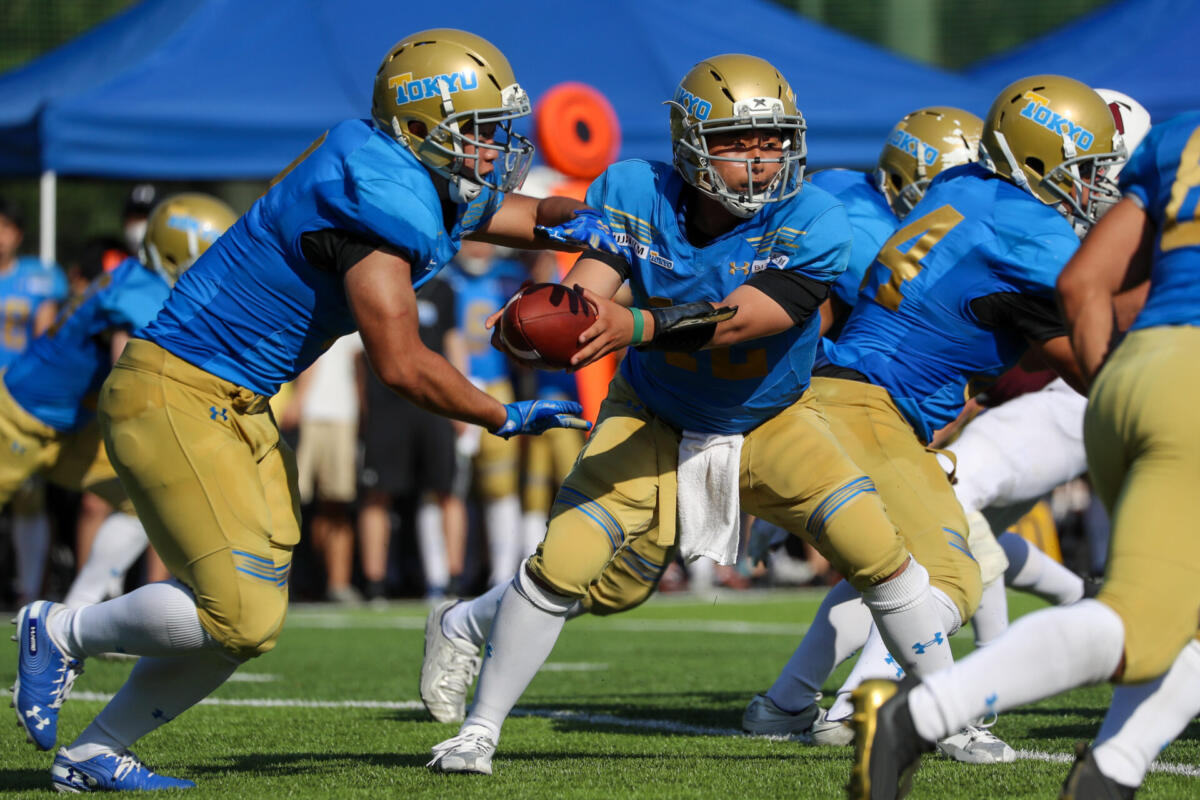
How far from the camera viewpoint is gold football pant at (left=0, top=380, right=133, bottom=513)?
6238 millimetres

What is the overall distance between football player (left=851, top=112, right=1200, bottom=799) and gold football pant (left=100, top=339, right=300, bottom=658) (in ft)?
4.96

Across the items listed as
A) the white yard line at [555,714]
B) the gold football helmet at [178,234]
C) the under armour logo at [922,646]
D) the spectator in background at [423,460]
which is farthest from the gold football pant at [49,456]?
the spectator in background at [423,460]

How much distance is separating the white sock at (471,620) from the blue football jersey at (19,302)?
5.06 metres

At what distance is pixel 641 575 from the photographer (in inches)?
185

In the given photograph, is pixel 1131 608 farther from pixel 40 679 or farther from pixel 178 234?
pixel 178 234

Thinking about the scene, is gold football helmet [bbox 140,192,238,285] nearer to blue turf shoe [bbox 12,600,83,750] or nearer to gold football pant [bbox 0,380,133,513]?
gold football pant [bbox 0,380,133,513]

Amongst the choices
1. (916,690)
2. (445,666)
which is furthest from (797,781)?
(445,666)

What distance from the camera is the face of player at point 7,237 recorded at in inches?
353

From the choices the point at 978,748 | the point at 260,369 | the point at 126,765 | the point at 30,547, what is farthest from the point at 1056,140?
the point at 30,547

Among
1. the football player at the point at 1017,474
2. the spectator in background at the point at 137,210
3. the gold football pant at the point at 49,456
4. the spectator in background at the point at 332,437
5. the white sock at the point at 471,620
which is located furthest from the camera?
the spectator in background at the point at 332,437

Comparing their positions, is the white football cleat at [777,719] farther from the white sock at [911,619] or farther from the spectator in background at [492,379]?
the spectator in background at [492,379]

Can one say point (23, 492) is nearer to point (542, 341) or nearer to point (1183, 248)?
point (542, 341)

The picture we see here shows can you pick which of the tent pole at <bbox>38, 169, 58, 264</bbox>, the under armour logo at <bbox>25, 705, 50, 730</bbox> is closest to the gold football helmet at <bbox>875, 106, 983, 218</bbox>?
the under armour logo at <bbox>25, 705, 50, 730</bbox>

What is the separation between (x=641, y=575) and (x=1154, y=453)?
7.04 feet
